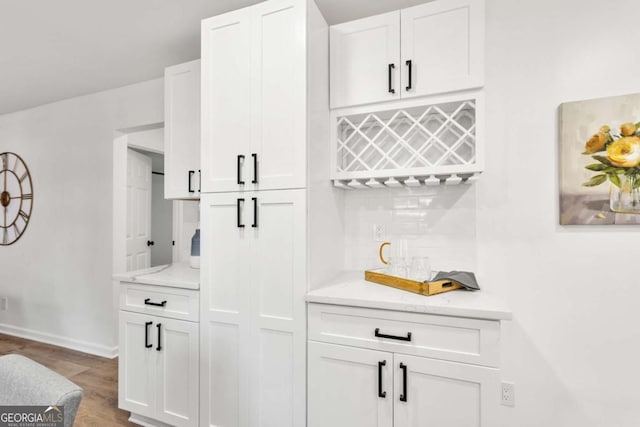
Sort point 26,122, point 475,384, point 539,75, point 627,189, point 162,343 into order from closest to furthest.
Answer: point 475,384 < point 627,189 < point 539,75 < point 162,343 < point 26,122

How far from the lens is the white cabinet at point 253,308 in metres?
1.58

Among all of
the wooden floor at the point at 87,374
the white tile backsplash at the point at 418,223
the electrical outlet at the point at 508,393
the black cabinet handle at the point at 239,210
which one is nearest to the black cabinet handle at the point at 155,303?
the black cabinet handle at the point at 239,210

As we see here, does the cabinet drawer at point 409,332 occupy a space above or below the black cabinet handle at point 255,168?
below

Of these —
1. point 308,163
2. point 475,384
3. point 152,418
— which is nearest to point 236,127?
point 308,163

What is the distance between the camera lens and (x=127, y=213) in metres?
3.40

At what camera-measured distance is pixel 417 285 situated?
1505 mm

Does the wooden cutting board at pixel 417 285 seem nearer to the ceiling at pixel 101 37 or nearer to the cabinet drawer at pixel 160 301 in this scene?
the cabinet drawer at pixel 160 301

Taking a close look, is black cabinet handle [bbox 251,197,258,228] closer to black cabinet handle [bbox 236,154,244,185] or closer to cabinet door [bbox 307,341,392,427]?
black cabinet handle [bbox 236,154,244,185]

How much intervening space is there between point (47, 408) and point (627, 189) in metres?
2.38

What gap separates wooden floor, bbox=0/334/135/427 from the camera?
2145mm

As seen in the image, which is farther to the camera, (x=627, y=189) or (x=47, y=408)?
(x=627, y=189)

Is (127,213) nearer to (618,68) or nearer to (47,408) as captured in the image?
(47,408)

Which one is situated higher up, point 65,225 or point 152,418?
point 65,225

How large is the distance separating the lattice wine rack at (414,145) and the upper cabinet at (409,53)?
0.10 metres
